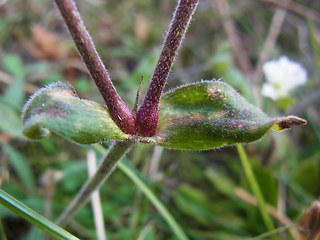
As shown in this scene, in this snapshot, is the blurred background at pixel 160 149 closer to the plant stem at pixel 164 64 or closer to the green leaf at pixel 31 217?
the plant stem at pixel 164 64

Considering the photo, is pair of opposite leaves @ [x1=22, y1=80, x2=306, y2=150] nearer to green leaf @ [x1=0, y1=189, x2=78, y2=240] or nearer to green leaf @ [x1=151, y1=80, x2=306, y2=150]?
green leaf @ [x1=151, y1=80, x2=306, y2=150]

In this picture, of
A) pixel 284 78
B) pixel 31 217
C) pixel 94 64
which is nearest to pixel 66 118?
pixel 94 64

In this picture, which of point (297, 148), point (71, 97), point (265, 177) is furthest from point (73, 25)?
point (297, 148)

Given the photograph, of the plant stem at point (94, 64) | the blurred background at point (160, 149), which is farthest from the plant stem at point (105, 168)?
the blurred background at point (160, 149)

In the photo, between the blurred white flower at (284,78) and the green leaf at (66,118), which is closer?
the green leaf at (66,118)

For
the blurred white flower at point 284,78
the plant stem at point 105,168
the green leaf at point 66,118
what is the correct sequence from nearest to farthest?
1. the green leaf at point 66,118
2. the plant stem at point 105,168
3. the blurred white flower at point 284,78

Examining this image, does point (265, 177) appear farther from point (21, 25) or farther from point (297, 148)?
point (21, 25)

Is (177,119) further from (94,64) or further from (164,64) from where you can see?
(94,64)
